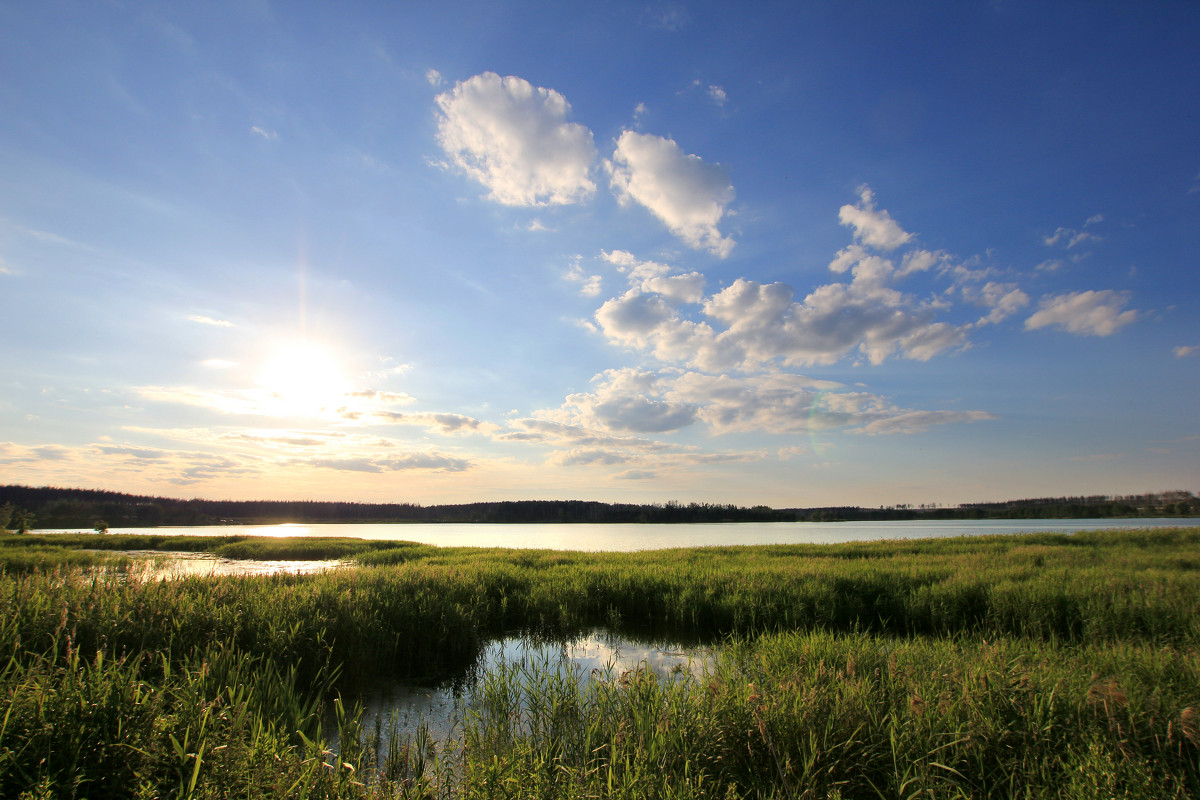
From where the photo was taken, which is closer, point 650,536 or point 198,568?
point 198,568

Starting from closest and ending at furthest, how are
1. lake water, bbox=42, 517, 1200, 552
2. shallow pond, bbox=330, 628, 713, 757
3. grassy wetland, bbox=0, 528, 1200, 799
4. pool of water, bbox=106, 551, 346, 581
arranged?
grassy wetland, bbox=0, 528, 1200, 799 → shallow pond, bbox=330, 628, 713, 757 → pool of water, bbox=106, 551, 346, 581 → lake water, bbox=42, 517, 1200, 552

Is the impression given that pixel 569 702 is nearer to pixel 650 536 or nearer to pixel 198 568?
pixel 198 568

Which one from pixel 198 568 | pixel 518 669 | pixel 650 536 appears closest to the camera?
pixel 518 669

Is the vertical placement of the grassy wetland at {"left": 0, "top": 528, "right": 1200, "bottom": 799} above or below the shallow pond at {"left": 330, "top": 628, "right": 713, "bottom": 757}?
above

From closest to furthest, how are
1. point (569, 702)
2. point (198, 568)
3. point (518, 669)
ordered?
point (569, 702)
point (518, 669)
point (198, 568)

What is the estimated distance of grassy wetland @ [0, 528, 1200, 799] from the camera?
3.19 meters

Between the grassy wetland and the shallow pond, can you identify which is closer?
the grassy wetland

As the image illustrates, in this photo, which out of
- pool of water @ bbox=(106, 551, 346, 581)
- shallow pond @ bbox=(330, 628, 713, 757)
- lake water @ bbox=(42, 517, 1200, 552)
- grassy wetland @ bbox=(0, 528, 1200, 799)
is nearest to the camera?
grassy wetland @ bbox=(0, 528, 1200, 799)

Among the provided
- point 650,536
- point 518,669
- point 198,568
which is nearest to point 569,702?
point 518,669

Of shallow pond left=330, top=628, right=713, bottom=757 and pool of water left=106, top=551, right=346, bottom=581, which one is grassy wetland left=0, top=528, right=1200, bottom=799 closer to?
shallow pond left=330, top=628, right=713, bottom=757

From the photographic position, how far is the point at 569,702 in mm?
5250

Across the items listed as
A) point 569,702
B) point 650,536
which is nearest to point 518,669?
point 569,702

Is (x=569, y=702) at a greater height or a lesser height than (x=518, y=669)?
greater

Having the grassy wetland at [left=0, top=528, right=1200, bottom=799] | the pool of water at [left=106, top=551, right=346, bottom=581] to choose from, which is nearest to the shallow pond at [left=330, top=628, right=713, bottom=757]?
the grassy wetland at [left=0, top=528, right=1200, bottom=799]
